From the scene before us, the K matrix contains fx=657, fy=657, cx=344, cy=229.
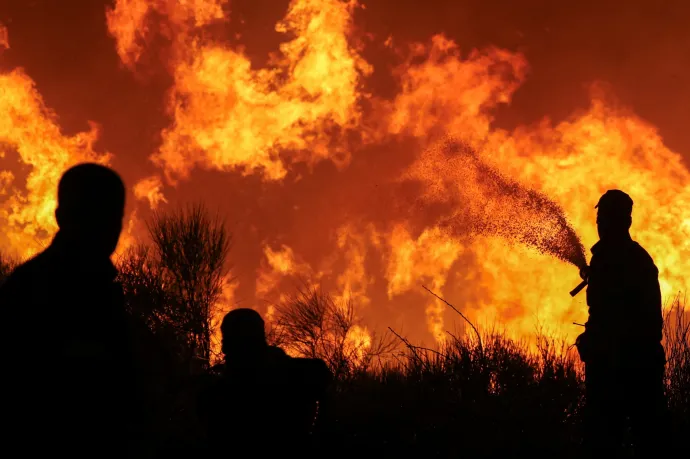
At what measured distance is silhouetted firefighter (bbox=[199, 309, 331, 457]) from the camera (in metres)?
4.07

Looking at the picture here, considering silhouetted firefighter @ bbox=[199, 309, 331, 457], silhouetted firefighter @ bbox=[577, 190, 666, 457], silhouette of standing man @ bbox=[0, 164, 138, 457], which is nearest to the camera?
silhouette of standing man @ bbox=[0, 164, 138, 457]

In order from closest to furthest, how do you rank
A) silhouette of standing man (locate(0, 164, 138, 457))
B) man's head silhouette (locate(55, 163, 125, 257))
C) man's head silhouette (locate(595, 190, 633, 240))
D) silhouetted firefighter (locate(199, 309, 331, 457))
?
silhouette of standing man (locate(0, 164, 138, 457))
man's head silhouette (locate(55, 163, 125, 257))
silhouetted firefighter (locate(199, 309, 331, 457))
man's head silhouette (locate(595, 190, 633, 240))

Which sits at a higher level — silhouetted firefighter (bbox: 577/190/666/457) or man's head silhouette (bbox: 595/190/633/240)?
man's head silhouette (bbox: 595/190/633/240)

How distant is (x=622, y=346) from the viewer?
5188 mm

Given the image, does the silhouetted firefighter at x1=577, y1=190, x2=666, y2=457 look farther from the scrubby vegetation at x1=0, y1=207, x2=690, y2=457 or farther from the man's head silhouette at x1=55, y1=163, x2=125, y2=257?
the man's head silhouette at x1=55, y1=163, x2=125, y2=257

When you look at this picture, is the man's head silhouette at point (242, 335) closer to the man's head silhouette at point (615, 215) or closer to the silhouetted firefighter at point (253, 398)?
the silhouetted firefighter at point (253, 398)

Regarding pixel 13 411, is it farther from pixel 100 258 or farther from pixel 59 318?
pixel 100 258

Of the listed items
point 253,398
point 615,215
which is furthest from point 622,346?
point 253,398

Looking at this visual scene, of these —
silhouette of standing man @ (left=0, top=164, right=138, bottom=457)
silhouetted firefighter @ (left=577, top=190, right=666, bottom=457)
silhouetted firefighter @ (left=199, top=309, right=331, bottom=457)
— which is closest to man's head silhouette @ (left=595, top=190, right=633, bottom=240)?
silhouetted firefighter @ (left=577, top=190, right=666, bottom=457)

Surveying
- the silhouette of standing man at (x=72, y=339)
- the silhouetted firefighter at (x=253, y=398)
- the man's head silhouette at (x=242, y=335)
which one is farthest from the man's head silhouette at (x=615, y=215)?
the silhouette of standing man at (x=72, y=339)

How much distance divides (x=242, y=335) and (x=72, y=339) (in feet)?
5.99

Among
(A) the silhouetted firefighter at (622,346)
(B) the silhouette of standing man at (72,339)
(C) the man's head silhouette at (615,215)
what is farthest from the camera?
(C) the man's head silhouette at (615,215)

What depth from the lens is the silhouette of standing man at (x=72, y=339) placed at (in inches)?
86.1

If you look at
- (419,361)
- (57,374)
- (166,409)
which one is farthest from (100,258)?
(166,409)
